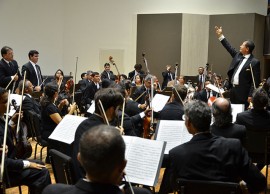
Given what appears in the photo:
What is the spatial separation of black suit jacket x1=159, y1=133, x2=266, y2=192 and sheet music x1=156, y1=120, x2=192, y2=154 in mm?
836

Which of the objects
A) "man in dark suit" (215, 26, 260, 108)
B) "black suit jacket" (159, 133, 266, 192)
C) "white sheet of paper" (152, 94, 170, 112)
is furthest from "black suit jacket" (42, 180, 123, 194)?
"man in dark suit" (215, 26, 260, 108)

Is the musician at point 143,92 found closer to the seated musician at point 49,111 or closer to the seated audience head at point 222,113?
the seated musician at point 49,111

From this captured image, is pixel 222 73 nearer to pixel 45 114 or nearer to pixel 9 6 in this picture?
pixel 9 6

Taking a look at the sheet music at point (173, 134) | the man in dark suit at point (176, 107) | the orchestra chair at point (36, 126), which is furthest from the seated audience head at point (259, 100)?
the orchestra chair at point (36, 126)

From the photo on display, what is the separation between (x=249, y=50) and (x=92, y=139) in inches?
203

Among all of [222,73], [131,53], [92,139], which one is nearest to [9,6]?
[131,53]

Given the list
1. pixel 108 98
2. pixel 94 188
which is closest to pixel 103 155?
pixel 94 188

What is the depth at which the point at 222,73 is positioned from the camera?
43.5 ft

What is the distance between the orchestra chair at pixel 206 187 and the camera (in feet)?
7.29

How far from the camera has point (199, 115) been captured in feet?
8.52

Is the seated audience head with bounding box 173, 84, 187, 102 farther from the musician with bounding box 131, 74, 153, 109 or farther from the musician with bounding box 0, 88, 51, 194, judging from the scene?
the musician with bounding box 131, 74, 153, 109

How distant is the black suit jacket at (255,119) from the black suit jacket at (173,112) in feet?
2.35

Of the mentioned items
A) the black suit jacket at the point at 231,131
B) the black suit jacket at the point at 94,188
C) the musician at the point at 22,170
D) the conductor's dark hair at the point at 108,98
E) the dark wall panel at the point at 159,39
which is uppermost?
the dark wall panel at the point at 159,39

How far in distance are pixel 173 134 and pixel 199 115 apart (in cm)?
79
